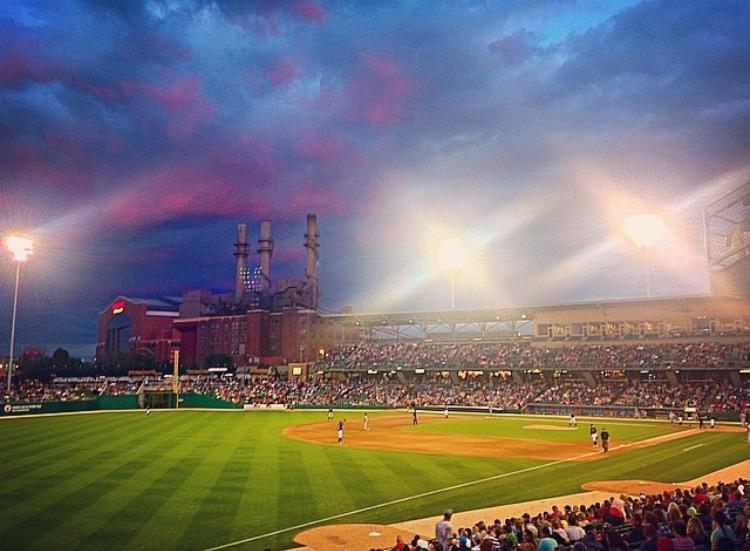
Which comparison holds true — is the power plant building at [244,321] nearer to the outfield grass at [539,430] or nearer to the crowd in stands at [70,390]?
the crowd in stands at [70,390]

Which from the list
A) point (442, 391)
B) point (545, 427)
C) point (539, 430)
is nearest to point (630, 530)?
point (539, 430)

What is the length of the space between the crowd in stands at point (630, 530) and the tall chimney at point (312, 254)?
9121 centimetres

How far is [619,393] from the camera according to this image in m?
61.1

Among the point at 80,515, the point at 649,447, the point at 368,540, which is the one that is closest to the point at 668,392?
the point at 649,447

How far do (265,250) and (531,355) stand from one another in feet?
187

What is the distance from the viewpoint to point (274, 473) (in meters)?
25.7

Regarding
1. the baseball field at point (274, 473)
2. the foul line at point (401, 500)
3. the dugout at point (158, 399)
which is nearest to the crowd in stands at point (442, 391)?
the dugout at point (158, 399)

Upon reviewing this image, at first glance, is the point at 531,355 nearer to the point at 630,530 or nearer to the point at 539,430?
the point at 539,430

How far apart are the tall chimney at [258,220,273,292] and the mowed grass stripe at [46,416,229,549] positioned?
81072 mm

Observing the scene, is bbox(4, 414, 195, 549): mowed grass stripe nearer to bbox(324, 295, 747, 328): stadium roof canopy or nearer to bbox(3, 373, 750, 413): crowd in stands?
bbox(3, 373, 750, 413): crowd in stands

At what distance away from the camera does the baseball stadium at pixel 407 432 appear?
16172mm

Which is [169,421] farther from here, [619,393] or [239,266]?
[239,266]

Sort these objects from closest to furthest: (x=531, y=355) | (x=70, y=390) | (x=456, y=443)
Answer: (x=456, y=443) → (x=531, y=355) → (x=70, y=390)

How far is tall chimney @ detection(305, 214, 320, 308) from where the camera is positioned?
4195 inches
